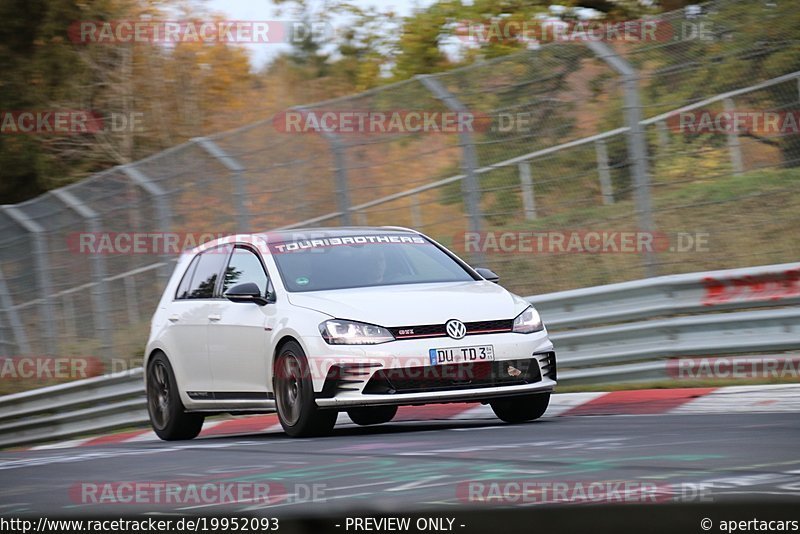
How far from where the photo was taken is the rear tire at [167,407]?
10.8 meters

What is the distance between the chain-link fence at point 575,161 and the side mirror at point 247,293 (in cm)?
314

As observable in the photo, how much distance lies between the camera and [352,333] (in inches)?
340

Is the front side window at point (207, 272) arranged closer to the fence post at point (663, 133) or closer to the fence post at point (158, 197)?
the fence post at point (663, 133)

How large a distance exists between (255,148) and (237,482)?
8.33 m

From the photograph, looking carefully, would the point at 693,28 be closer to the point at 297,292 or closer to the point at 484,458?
the point at 297,292

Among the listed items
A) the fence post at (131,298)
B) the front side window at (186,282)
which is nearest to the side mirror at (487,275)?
the front side window at (186,282)

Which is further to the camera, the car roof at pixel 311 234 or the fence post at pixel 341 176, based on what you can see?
the fence post at pixel 341 176

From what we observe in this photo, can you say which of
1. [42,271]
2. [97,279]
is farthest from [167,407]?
[42,271]

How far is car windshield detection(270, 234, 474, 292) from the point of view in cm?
949

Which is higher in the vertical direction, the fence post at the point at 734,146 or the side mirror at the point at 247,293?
the fence post at the point at 734,146

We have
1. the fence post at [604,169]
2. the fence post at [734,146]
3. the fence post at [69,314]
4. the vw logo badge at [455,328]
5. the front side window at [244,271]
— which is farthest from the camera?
the fence post at [69,314]

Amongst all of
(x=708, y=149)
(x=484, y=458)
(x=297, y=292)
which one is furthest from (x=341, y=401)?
(x=708, y=149)

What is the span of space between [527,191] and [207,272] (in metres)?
2.80

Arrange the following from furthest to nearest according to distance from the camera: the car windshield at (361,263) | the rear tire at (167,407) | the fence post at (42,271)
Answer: the fence post at (42,271) < the rear tire at (167,407) < the car windshield at (361,263)
